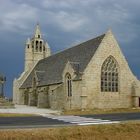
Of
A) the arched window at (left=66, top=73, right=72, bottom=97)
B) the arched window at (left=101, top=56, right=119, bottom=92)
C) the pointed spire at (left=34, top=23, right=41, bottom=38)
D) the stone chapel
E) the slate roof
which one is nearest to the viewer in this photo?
the stone chapel

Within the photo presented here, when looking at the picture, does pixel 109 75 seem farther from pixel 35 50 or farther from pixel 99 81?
pixel 35 50

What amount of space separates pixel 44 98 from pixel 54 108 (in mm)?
4191

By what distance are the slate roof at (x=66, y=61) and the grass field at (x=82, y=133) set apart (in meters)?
21.5

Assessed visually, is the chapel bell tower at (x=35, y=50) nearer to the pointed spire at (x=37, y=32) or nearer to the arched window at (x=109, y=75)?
the pointed spire at (x=37, y=32)

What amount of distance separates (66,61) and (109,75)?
26.7ft

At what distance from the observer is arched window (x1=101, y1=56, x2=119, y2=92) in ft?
134

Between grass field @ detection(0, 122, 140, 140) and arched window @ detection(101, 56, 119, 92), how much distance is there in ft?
69.3

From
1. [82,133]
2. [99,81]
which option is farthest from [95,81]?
[82,133]

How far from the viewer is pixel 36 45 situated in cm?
6962

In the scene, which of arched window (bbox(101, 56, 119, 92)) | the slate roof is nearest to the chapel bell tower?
the slate roof

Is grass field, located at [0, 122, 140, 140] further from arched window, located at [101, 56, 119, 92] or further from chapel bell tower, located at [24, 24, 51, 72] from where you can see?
chapel bell tower, located at [24, 24, 51, 72]

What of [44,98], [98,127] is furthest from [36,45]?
[98,127]

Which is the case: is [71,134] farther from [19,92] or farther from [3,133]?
[19,92]

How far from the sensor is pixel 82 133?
1773 centimetres
